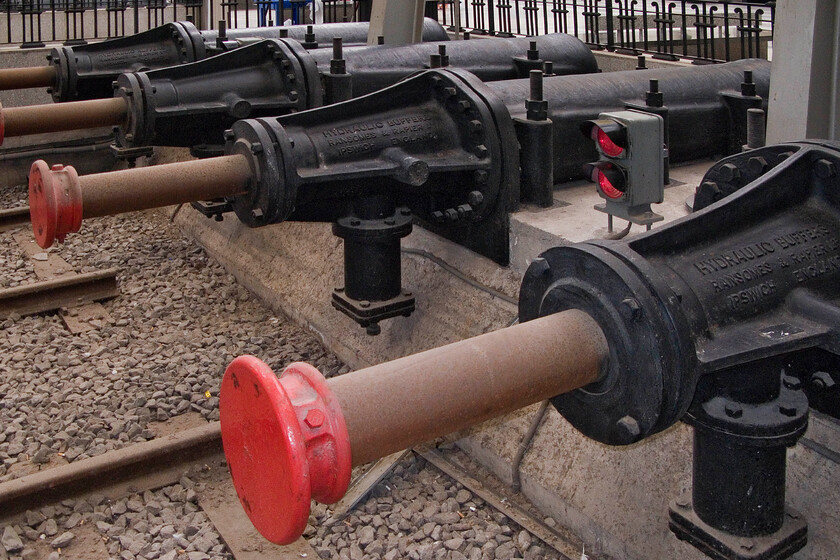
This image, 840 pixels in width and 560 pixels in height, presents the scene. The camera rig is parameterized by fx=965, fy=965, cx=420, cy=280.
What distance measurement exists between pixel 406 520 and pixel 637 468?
939 mm

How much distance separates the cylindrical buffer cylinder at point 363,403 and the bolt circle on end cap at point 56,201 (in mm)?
1605

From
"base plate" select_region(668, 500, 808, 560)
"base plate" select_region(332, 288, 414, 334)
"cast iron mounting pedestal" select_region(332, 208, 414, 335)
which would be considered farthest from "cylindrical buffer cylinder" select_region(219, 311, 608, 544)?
"base plate" select_region(332, 288, 414, 334)

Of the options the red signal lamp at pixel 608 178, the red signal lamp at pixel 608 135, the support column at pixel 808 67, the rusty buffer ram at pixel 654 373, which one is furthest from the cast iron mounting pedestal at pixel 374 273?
the rusty buffer ram at pixel 654 373

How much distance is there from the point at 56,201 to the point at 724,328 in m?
2.18

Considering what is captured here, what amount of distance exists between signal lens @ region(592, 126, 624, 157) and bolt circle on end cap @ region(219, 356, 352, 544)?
197 centimetres

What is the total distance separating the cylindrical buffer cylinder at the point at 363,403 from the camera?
1740mm

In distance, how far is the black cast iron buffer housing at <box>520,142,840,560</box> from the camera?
2152mm

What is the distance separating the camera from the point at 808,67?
12.0 feet

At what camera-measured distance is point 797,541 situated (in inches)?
104

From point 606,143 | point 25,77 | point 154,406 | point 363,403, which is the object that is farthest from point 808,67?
point 25,77

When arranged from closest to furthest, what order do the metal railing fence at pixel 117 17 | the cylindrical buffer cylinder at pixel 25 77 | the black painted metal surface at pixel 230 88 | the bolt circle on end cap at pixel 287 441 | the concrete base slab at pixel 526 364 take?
the bolt circle on end cap at pixel 287 441
the concrete base slab at pixel 526 364
the black painted metal surface at pixel 230 88
the cylindrical buffer cylinder at pixel 25 77
the metal railing fence at pixel 117 17

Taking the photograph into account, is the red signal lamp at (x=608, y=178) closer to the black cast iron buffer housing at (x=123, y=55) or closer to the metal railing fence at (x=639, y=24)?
the black cast iron buffer housing at (x=123, y=55)

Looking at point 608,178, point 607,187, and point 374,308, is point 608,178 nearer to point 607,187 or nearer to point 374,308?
point 607,187

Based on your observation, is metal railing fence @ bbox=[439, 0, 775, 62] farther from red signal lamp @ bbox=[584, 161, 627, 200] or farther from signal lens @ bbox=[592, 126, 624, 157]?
signal lens @ bbox=[592, 126, 624, 157]
